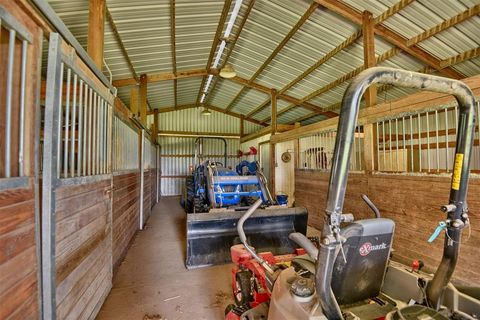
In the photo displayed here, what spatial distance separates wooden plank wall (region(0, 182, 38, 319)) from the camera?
40.8 inches

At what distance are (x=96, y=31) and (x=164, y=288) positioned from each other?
2.88 meters

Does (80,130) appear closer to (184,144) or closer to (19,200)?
(19,200)

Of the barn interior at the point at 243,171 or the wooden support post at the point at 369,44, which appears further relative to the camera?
the wooden support post at the point at 369,44

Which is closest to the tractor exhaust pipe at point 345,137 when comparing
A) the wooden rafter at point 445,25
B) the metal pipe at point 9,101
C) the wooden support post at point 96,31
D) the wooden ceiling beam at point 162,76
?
the metal pipe at point 9,101

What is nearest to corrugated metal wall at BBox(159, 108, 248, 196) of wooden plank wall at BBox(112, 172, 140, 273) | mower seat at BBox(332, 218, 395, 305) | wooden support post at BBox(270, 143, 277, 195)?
wooden support post at BBox(270, 143, 277, 195)

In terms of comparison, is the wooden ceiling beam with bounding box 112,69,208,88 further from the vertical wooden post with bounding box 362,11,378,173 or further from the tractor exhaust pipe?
the tractor exhaust pipe

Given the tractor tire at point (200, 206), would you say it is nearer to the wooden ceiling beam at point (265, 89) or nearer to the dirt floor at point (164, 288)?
the dirt floor at point (164, 288)

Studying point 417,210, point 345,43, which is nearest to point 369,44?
point 345,43

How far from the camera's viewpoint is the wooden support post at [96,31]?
8.66 feet

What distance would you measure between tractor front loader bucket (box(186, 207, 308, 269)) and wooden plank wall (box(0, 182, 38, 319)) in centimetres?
214

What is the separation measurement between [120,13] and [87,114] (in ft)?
9.56

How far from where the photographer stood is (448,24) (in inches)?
139

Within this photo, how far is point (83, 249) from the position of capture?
1934 mm

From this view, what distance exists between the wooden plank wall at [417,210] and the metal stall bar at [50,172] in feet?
11.3
